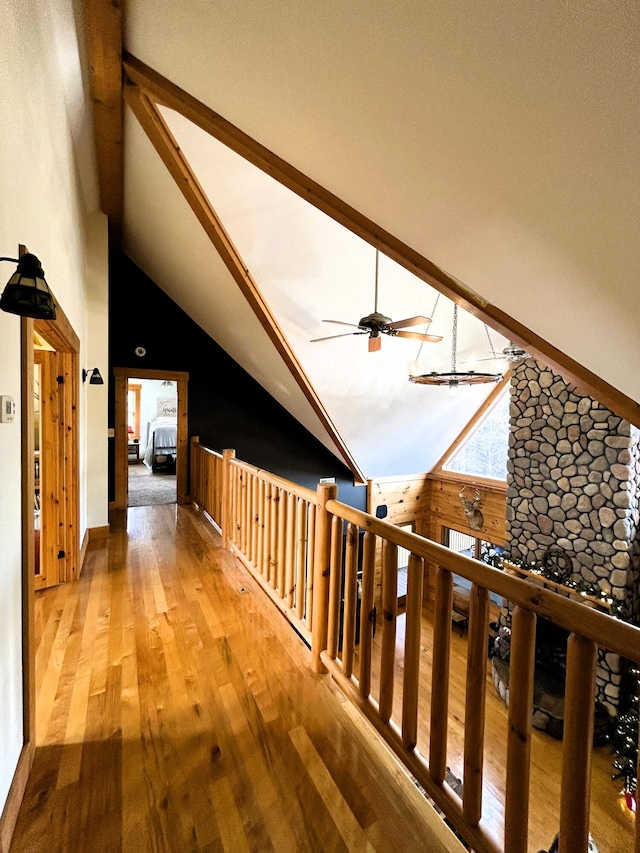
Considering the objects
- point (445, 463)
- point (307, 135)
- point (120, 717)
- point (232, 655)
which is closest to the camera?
point (120, 717)

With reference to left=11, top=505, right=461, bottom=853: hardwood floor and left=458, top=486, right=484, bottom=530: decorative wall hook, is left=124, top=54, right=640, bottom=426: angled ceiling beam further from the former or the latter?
left=458, top=486, right=484, bottom=530: decorative wall hook

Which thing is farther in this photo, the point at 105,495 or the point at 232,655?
the point at 105,495

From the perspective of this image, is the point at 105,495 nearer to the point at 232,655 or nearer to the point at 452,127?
the point at 232,655

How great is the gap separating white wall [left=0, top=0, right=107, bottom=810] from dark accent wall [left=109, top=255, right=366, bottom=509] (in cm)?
289

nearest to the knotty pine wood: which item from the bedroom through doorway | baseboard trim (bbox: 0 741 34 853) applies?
baseboard trim (bbox: 0 741 34 853)

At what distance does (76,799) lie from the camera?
1296mm

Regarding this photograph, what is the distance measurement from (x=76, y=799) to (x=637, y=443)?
5260 mm

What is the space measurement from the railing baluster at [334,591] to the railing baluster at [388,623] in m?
0.40

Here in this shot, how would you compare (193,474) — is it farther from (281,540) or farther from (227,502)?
(281,540)

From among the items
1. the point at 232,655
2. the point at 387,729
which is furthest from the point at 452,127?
the point at 232,655

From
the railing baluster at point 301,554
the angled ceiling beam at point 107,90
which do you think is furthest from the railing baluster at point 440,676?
the angled ceiling beam at point 107,90

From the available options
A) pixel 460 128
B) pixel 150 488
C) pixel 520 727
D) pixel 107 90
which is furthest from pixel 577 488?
pixel 150 488

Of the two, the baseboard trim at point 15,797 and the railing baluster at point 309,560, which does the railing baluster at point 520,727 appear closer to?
the railing baluster at point 309,560

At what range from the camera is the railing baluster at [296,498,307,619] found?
2.23 meters
